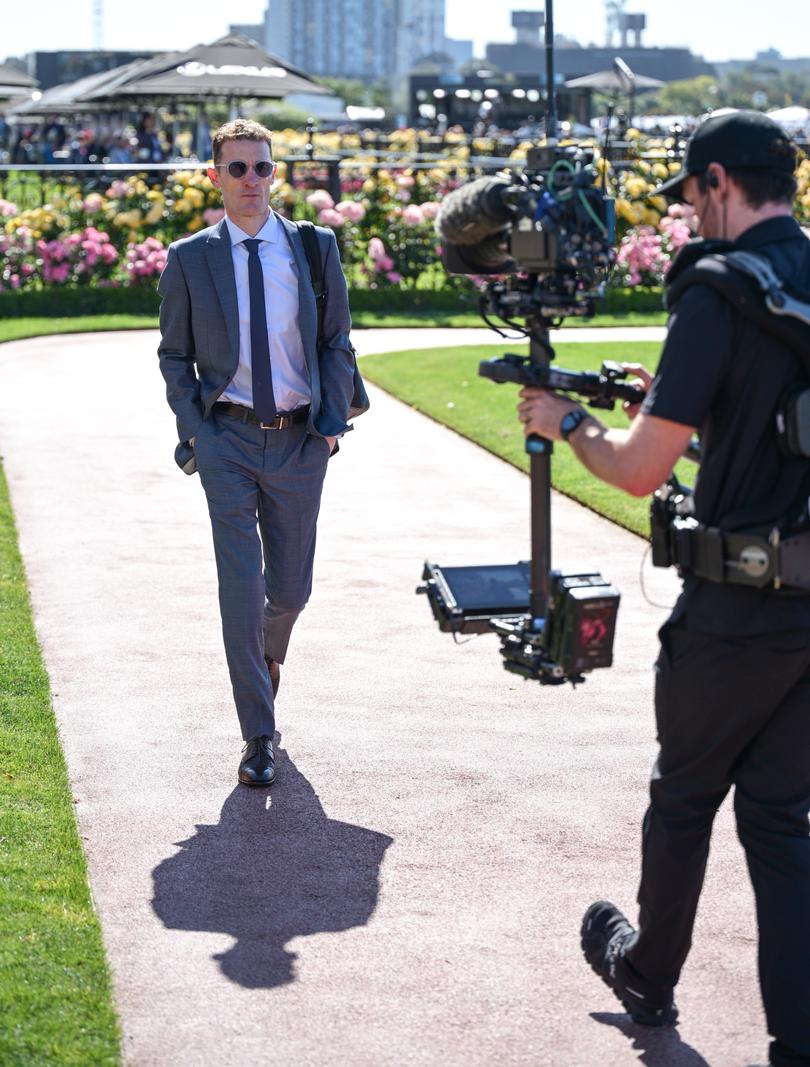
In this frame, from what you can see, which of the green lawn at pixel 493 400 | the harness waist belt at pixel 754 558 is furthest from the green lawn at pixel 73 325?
the harness waist belt at pixel 754 558

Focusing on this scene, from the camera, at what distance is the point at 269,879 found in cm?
432

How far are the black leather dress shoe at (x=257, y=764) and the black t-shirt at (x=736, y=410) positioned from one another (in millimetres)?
2075

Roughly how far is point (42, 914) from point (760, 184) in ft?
8.03

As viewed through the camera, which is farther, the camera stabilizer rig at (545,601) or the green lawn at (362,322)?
the green lawn at (362,322)

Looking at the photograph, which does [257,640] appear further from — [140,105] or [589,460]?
[140,105]

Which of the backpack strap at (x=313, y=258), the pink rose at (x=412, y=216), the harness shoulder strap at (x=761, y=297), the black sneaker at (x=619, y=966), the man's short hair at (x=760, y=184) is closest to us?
the harness shoulder strap at (x=761, y=297)

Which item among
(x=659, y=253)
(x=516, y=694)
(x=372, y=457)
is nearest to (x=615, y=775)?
(x=516, y=694)

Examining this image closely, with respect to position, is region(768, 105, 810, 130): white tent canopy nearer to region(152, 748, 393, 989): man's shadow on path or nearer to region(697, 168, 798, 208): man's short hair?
region(152, 748, 393, 989): man's shadow on path

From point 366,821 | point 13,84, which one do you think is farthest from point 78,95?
point 366,821

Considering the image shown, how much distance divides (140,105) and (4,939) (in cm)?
3686

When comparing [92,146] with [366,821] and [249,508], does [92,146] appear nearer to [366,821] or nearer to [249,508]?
[249,508]

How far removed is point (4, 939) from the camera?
386cm

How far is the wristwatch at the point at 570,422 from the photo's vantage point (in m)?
3.32

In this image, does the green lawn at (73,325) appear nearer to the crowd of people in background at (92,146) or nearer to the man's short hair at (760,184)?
the crowd of people in background at (92,146)
